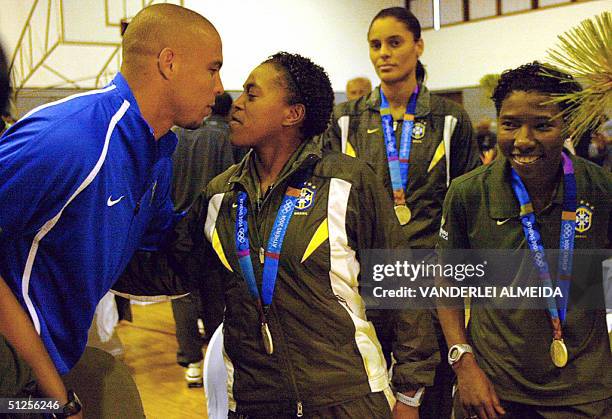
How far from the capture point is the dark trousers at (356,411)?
1.64 meters

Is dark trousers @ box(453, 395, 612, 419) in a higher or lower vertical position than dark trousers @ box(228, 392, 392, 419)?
lower

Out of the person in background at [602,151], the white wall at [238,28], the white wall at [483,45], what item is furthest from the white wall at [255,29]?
the white wall at [483,45]

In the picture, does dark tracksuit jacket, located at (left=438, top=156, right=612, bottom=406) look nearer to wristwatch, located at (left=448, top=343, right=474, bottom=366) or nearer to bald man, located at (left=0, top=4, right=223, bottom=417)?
wristwatch, located at (left=448, top=343, right=474, bottom=366)

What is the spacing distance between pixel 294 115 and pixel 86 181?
611 mm

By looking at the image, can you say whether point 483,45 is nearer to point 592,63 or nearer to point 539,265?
point 539,265

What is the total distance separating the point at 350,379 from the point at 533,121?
0.70m

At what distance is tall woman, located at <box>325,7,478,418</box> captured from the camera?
256 centimetres

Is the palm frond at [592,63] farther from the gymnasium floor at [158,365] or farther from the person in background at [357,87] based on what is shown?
the person in background at [357,87]

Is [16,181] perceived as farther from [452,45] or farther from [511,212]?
[452,45]

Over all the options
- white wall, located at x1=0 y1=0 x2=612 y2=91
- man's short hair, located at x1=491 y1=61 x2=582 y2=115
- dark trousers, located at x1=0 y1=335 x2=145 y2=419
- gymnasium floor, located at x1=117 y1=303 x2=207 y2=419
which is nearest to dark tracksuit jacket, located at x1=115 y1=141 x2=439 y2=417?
dark trousers, located at x1=0 y1=335 x2=145 y2=419

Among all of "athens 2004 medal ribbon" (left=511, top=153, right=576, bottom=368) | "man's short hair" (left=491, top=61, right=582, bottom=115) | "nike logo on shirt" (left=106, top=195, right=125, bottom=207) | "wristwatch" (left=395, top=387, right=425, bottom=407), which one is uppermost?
"man's short hair" (left=491, top=61, right=582, bottom=115)

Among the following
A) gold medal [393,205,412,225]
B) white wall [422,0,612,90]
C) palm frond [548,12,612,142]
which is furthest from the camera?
white wall [422,0,612,90]

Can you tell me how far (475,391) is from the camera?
177cm

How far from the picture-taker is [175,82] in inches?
60.5
